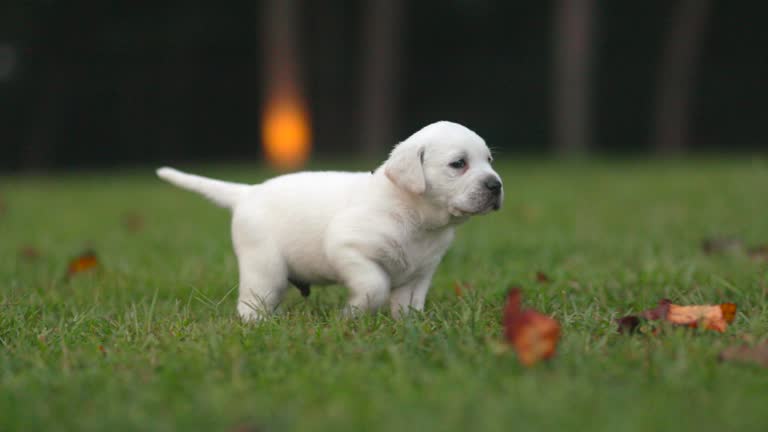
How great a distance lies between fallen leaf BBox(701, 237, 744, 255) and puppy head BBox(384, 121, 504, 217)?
84.4 inches

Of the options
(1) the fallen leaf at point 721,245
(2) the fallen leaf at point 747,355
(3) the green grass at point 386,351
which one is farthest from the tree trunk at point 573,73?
(2) the fallen leaf at point 747,355

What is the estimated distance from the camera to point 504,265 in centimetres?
429

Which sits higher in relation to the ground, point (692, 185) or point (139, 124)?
point (692, 185)

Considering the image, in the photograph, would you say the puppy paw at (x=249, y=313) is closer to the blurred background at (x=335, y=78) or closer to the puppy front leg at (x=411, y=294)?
the puppy front leg at (x=411, y=294)

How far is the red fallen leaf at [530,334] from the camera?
223cm

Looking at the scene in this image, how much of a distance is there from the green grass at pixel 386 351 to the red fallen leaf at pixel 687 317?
0.17 ft

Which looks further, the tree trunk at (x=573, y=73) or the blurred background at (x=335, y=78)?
the blurred background at (x=335, y=78)

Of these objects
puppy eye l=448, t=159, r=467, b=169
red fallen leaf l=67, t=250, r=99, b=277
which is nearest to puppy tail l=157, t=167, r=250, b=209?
puppy eye l=448, t=159, r=467, b=169

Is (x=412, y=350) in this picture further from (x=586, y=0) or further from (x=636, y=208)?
(x=586, y=0)

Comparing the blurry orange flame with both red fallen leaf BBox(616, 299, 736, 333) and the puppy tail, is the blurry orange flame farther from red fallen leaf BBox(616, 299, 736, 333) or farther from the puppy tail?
red fallen leaf BBox(616, 299, 736, 333)

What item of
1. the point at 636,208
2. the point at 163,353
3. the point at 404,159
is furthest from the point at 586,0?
the point at 163,353

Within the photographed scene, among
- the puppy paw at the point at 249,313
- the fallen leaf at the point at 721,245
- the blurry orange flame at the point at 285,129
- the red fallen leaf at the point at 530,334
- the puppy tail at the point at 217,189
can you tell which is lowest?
the blurry orange flame at the point at 285,129

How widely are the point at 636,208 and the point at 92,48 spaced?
16.2 m

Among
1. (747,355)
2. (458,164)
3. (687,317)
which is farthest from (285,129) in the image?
(747,355)
